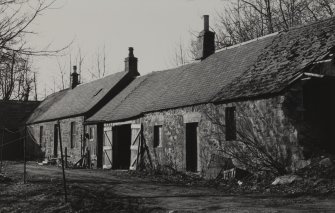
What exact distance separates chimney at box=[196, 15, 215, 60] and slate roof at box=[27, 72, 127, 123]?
865 centimetres

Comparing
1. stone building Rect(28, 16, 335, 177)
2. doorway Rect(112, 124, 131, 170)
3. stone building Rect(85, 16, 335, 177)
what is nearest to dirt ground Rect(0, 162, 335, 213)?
stone building Rect(28, 16, 335, 177)

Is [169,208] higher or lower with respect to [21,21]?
lower

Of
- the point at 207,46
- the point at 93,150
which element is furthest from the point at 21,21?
the point at 93,150

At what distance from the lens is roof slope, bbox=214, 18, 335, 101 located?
48.9 ft

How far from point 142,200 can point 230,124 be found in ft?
18.9

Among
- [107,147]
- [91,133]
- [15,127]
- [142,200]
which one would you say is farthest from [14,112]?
[142,200]

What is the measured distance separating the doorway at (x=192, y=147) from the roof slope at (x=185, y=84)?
112 cm

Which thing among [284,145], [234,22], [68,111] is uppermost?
[234,22]

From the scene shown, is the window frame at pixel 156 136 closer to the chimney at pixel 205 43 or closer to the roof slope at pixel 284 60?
the roof slope at pixel 284 60

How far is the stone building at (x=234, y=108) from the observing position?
1441 centimetres

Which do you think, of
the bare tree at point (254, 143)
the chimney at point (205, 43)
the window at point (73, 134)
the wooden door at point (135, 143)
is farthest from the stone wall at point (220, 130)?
the window at point (73, 134)

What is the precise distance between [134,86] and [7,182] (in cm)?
1256

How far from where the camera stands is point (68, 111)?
3164 centimetres

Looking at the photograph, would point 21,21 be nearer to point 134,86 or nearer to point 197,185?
point 197,185
